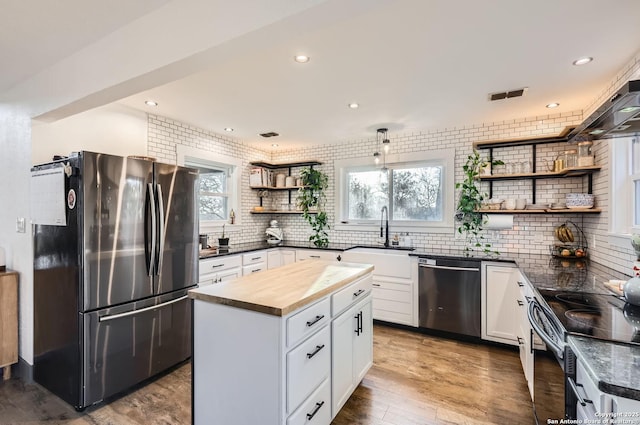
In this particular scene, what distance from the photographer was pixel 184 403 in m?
2.21

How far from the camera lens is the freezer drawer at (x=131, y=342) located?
211cm

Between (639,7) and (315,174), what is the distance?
3.60m

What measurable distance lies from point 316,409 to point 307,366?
0.30m

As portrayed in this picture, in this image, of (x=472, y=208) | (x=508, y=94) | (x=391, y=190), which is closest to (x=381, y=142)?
(x=391, y=190)

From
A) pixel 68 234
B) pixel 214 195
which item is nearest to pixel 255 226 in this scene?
pixel 214 195

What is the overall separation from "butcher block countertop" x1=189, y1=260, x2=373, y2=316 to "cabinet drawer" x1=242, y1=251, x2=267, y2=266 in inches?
62.3

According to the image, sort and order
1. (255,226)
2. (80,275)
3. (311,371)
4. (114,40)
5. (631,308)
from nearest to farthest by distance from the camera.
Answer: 1. (631,308)
2. (311,371)
3. (114,40)
4. (80,275)
5. (255,226)

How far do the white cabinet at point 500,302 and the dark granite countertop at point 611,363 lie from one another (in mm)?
2084

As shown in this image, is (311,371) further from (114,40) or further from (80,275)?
(114,40)

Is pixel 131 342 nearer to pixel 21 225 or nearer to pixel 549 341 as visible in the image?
pixel 21 225

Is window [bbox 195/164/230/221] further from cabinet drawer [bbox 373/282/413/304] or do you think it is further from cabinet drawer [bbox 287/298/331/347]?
cabinet drawer [bbox 287/298/331/347]

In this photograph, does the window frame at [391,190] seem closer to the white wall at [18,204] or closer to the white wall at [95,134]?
the white wall at [95,134]

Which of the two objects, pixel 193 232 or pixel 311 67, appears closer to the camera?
pixel 311 67

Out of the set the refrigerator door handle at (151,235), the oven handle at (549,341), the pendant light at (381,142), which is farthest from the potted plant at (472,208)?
the refrigerator door handle at (151,235)
